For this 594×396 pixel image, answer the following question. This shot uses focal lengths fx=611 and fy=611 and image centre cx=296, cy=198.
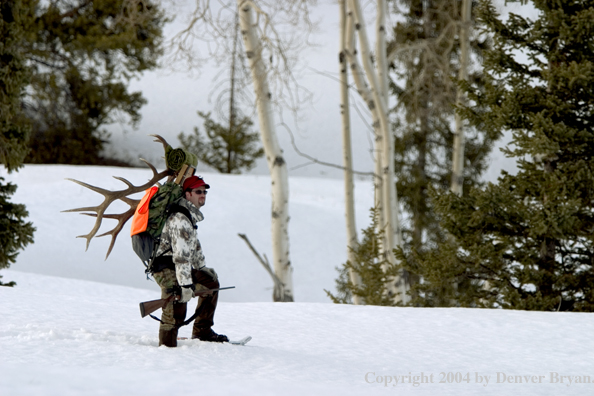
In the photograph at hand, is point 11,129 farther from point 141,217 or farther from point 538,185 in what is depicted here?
point 538,185

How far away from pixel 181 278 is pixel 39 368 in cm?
114

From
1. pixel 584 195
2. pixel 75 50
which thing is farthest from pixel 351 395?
pixel 75 50

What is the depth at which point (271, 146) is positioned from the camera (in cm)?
859

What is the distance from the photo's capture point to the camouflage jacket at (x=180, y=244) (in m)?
4.34

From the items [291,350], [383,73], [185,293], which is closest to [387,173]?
[383,73]

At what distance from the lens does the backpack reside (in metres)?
4.41

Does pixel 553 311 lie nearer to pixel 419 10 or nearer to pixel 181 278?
pixel 181 278

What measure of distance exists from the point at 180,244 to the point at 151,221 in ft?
0.92

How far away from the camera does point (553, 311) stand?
6.80 meters

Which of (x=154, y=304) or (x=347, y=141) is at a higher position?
(x=347, y=141)

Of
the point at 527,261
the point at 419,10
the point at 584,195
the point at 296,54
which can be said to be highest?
the point at 419,10

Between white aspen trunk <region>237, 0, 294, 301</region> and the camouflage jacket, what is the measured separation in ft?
12.9

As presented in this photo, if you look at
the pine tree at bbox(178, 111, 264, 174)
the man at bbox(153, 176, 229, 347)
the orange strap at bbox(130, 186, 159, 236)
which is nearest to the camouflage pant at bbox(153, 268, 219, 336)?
the man at bbox(153, 176, 229, 347)

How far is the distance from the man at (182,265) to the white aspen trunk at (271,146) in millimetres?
3763
